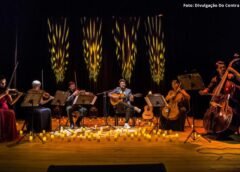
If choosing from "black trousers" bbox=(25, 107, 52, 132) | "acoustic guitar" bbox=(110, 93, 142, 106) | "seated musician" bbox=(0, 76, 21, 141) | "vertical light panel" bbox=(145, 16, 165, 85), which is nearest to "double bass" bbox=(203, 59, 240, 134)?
"acoustic guitar" bbox=(110, 93, 142, 106)

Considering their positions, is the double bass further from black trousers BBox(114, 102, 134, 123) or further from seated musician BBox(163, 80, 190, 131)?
black trousers BBox(114, 102, 134, 123)

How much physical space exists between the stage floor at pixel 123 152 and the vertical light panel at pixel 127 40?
4015mm

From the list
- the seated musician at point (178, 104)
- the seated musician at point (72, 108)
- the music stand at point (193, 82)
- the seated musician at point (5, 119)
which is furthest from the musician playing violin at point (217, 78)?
the seated musician at point (5, 119)

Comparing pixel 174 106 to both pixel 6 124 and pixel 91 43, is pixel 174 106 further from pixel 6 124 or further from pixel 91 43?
pixel 91 43

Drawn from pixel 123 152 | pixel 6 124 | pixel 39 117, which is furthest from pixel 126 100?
pixel 123 152

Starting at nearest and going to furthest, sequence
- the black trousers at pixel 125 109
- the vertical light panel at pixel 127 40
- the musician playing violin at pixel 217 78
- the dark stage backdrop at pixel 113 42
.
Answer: the musician playing violin at pixel 217 78
the black trousers at pixel 125 109
the dark stage backdrop at pixel 113 42
the vertical light panel at pixel 127 40

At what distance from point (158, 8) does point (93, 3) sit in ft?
6.10

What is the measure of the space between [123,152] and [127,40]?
5.93 meters

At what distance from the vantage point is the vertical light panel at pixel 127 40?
1065 centimetres

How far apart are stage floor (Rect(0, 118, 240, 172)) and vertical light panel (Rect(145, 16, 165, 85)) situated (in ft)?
12.6

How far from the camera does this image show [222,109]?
627 centimetres

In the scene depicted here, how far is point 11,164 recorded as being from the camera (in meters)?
4.54

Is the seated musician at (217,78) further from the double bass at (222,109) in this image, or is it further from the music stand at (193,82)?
the music stand at (193,82)

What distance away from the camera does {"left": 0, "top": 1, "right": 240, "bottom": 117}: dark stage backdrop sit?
966 cm
